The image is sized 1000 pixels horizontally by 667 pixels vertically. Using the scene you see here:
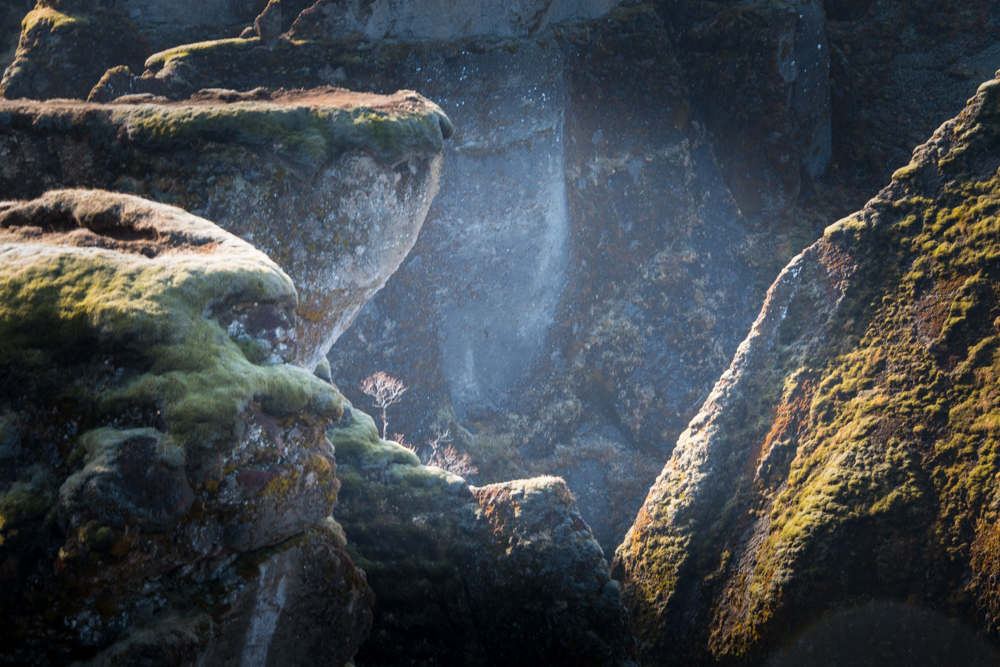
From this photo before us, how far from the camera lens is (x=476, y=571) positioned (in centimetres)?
686

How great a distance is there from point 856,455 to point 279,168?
6.69 meters

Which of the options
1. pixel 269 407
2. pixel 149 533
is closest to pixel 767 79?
pixel 269 407

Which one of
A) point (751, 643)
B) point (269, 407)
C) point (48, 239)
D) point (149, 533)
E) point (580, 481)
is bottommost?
point (580, 481)

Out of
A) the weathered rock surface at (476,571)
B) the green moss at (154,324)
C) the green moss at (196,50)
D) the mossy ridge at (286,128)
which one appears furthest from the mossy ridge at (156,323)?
the green moss at (196,50)

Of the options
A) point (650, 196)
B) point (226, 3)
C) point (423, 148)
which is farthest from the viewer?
point (650, 196)

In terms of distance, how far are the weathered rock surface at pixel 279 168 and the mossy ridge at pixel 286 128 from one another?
0.01 m

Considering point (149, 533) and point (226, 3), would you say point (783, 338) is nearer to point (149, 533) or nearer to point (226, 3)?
point (149, 533)

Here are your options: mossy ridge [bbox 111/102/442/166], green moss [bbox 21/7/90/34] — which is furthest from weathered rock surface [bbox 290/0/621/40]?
mossy ridge [bbox 111/102/442/166]

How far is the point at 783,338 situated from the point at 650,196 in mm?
9224

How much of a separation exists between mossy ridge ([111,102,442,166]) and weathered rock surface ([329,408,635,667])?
149 inches

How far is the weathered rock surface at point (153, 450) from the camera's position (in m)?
3.54

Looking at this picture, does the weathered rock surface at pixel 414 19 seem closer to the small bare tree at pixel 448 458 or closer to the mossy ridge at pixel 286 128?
the mossy ridge at pixel 286 128

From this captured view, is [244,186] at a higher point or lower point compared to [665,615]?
higher

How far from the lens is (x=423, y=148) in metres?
7.64
